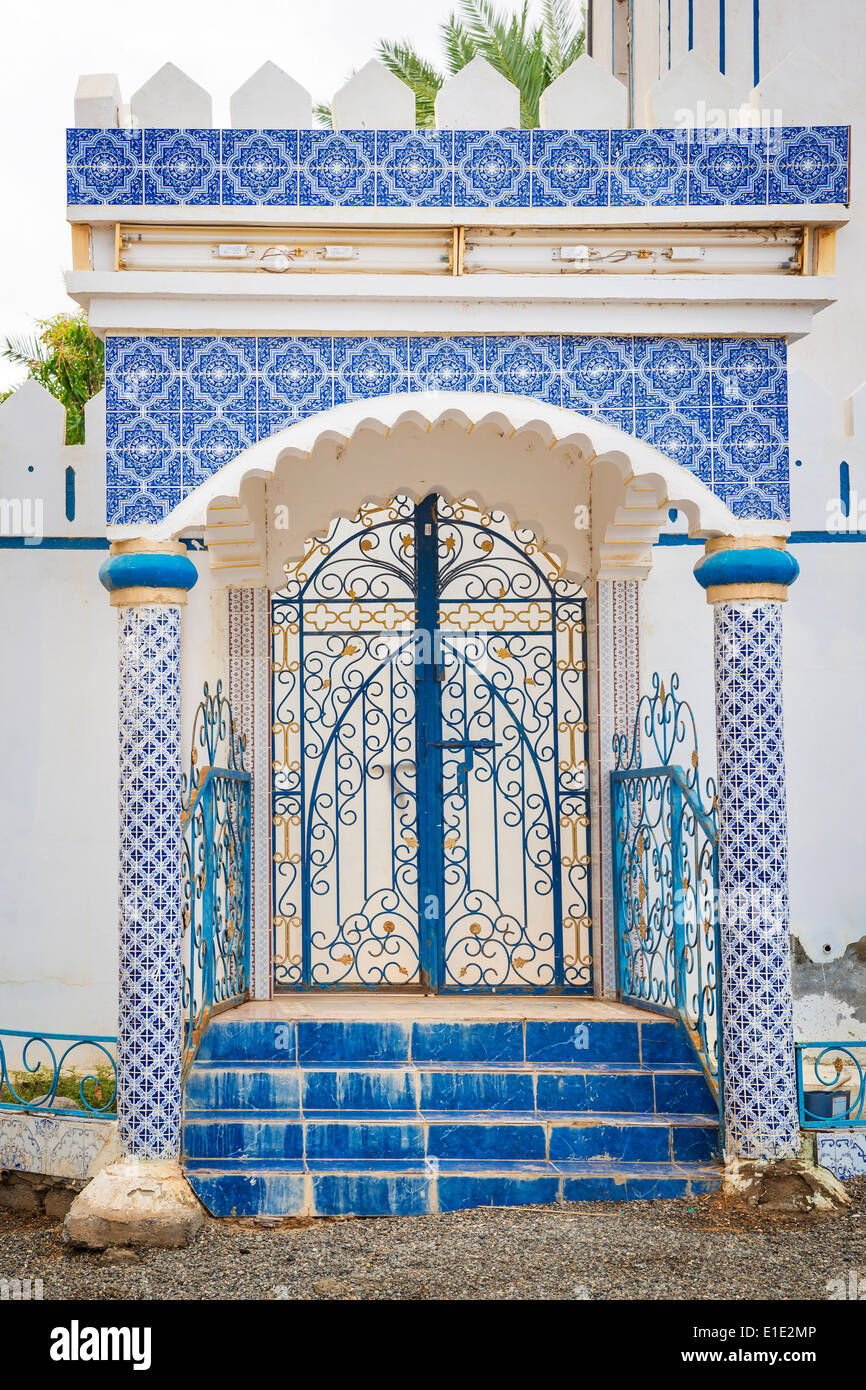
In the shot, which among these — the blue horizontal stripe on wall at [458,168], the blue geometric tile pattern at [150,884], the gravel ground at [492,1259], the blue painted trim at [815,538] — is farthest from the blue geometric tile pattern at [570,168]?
the gravel ground at [492,1259]

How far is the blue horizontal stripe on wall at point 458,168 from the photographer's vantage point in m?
5.14

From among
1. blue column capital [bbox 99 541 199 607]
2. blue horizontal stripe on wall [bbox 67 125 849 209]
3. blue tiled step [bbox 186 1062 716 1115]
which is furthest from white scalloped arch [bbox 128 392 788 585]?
blue tiled step [bbox 186 1062 716 1115]

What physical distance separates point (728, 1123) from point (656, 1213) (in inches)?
17.7

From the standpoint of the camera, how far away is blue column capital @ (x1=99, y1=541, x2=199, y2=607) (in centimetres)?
515

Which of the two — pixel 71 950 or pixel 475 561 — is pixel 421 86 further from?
pixel 71 950

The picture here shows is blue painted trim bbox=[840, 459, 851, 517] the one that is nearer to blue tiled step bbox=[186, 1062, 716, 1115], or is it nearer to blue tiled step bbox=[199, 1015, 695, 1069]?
blue tiled step bbox=[199, 1015, 695, 1069]

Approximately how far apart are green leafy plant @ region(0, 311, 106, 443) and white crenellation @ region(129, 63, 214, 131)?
961 centimetres

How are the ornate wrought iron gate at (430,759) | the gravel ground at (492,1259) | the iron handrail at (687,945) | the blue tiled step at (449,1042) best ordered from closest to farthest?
the gravel ground at (492,1259)
the iron handrail at (687,945)
the blue tiled step at (449,1042)
the ornate wrought iron gate at (430,759)

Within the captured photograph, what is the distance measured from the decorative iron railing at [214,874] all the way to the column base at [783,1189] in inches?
85.0

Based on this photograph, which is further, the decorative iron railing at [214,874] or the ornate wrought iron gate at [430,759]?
the ornate wrought iron gate at [430,759]

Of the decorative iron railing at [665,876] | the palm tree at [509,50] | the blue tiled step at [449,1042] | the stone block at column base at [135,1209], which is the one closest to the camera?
the stone block at column base at [135,1209]

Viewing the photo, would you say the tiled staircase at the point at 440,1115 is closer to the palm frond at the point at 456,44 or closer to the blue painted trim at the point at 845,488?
the blue painted trim at the point at 845,488

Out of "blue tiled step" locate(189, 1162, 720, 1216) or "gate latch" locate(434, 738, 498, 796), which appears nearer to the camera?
"blue tiled step" locate(189, 1162, 720, 1216)
